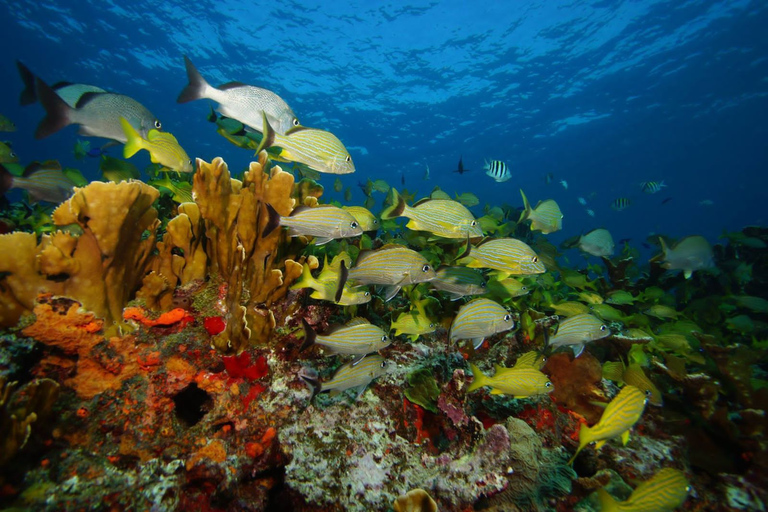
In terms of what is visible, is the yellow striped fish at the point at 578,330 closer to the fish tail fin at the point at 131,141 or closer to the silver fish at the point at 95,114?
the fish tail fin at the point at 131,141

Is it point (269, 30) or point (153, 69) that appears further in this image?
point (153, 69)

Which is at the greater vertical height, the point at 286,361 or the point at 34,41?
the point at 34,41

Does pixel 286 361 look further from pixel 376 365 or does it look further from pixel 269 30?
pixel 269 30

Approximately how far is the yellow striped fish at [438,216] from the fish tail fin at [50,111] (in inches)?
126

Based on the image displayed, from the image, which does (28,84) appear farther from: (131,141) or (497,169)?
(497,169)

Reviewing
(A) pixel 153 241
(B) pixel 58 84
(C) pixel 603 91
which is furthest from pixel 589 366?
(C) pixel 603 91

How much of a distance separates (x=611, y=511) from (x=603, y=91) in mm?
44907

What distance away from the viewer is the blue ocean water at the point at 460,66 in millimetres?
27203

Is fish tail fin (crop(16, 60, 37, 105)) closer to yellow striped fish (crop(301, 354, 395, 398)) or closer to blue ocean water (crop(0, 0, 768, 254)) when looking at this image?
yellow striped fish (crop(301, 354, 395, 398))

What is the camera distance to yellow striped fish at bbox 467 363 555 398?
2594 millimetres

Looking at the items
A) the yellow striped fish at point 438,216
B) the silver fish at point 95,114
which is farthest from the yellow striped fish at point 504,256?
the silver fish at point 95,114

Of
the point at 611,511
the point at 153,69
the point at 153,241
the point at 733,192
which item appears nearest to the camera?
the point at 611,511

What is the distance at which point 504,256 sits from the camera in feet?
10.9

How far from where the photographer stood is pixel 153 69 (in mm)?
33750
